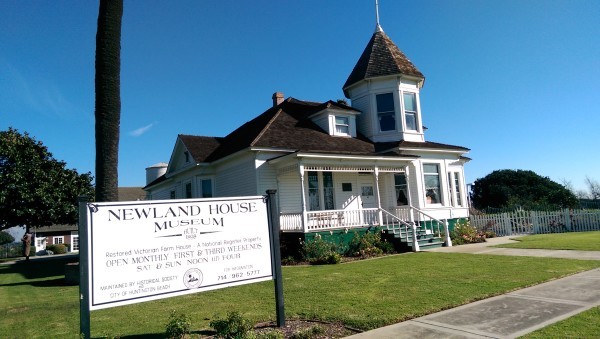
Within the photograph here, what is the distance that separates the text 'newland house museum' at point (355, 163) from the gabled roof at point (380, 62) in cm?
6

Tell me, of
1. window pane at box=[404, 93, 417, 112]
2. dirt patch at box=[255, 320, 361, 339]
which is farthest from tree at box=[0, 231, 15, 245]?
dirt patch at box=[255, 320, 361, 339]

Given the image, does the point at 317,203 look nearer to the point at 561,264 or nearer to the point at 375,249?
the point at 375,249

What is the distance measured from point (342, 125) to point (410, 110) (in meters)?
3.93

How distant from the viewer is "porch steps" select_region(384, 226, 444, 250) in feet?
53.8

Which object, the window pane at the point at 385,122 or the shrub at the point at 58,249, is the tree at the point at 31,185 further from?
the window pane at the point at 385,122

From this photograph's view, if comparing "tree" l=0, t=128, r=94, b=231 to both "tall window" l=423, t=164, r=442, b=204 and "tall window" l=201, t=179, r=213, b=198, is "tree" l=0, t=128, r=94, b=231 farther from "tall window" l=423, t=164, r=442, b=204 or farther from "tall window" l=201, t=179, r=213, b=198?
"tall window" l=423, t=164, r=442, b=204

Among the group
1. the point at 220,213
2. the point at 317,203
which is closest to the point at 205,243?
the point at 220,213

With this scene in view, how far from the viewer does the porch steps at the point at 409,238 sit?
1639cm

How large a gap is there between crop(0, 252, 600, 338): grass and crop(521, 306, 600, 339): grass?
1.66 m

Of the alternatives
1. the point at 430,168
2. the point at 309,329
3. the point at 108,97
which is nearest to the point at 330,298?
the point at 309,329

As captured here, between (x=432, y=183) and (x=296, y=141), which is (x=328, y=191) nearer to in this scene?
(x=296, y=141)

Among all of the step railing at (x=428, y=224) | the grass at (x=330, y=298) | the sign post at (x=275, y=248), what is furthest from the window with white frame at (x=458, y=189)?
the sign post at (x=275, y=248)

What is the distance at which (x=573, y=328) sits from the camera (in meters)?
5.16

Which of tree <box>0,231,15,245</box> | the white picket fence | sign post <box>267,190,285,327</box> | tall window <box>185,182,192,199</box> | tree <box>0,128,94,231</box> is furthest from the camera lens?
tree <box>0,231,15,245</box>
